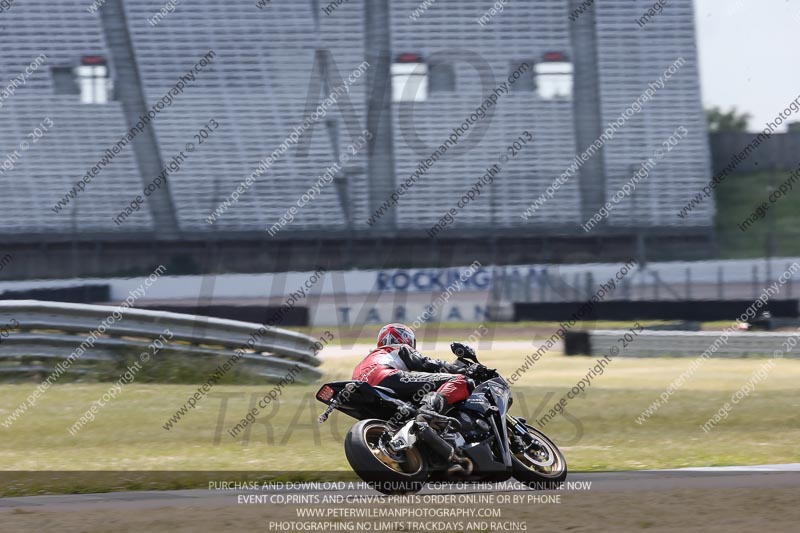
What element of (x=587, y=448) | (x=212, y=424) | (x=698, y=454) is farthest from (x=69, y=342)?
(x=698, y=454)

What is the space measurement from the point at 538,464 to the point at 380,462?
1.32 meters

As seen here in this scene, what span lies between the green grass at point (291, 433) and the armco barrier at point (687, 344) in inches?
116

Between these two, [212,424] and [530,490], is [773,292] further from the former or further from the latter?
[530,490]

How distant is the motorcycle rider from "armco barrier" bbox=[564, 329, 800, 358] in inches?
478

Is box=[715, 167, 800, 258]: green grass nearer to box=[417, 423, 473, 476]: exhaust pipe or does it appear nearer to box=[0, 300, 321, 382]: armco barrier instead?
box=[0, 300, 321, 382]: armco barrier

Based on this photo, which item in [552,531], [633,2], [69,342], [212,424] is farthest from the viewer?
[633,2]

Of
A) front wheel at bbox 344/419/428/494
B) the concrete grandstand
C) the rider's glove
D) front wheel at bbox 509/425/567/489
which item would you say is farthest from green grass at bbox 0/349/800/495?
the concrete grandstand

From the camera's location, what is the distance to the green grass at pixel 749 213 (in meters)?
30.0

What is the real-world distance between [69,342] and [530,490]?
842cm

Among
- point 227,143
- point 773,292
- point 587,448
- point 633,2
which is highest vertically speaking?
point 633,2

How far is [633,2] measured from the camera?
32969 millimetres

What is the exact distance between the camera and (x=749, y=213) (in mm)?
31922

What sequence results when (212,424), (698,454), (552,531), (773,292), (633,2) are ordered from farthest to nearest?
(633,2)
(773,292)
(212,424)
(698,454)
(552,531)

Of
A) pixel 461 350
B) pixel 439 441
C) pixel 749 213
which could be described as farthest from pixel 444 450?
pixel 749 213
